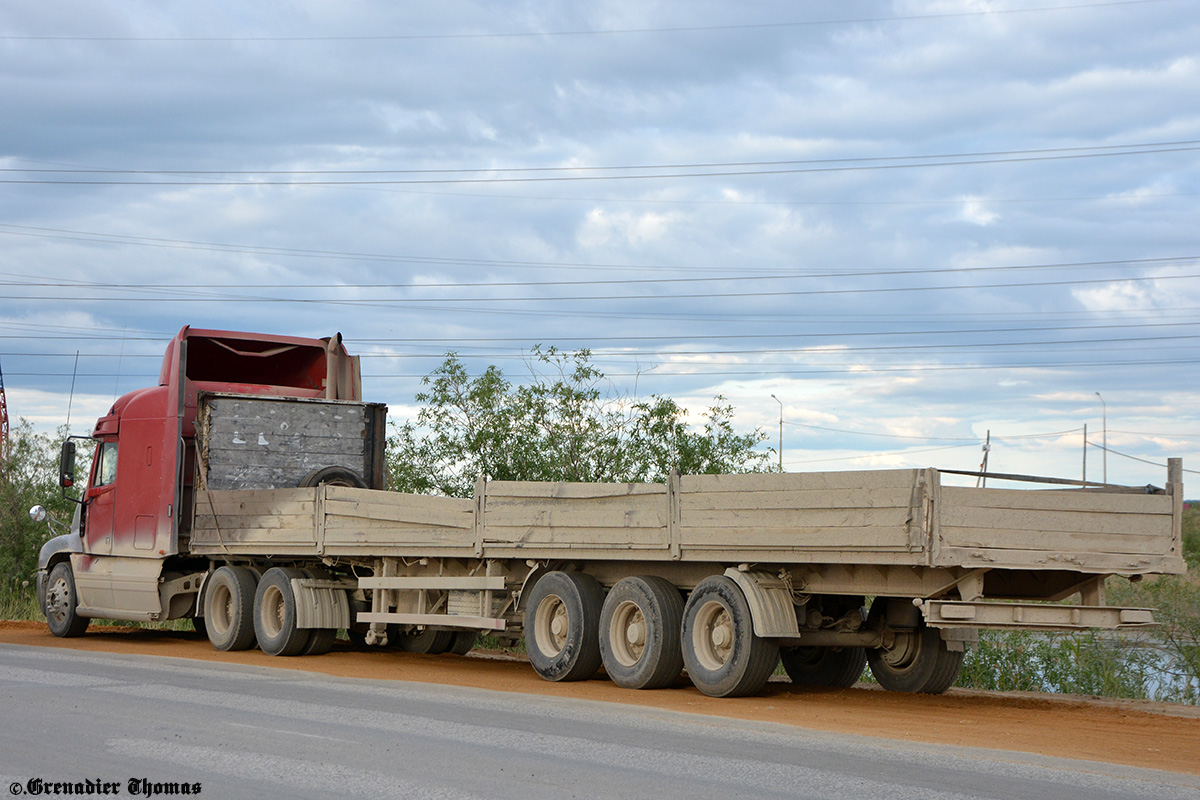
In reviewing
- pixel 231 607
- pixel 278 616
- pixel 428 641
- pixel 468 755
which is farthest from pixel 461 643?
pixel 468 755

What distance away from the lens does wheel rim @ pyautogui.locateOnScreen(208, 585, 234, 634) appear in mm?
17203

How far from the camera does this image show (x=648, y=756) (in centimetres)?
802

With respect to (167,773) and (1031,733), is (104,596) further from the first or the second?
(1031,733)

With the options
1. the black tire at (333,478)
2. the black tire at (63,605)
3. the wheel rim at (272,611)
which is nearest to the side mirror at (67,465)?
the black tire at (63,605)

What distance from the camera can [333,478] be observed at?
58.1ft

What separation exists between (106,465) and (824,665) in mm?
10838

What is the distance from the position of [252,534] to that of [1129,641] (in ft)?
40.7

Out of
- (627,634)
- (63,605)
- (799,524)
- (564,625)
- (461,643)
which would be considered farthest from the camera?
(63,605)

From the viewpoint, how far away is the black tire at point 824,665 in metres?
13.4

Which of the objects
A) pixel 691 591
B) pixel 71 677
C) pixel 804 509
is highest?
pixel 804 509

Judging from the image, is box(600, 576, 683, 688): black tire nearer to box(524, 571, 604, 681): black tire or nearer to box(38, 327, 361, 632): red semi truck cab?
box(524, 571, 604, 681): black tire

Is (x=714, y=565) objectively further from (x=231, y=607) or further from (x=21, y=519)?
(x=21, y=519)

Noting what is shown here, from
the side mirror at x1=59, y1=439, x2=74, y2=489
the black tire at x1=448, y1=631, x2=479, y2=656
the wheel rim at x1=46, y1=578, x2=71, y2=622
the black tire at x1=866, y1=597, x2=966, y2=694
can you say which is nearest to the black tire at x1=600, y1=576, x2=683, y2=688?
the black tire at x1=866, y1=597, x2=966, y2=694

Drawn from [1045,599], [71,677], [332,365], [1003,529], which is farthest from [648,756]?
[332,365]
